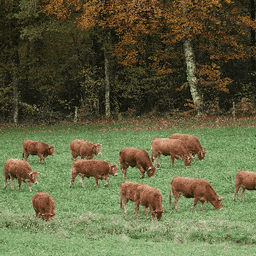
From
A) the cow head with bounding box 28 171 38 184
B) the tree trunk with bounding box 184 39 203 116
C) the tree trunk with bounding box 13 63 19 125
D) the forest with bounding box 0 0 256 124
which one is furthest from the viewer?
the tree trunk with bounding box 13 63 19 125

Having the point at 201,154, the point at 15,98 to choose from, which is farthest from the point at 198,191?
the point at 15,98

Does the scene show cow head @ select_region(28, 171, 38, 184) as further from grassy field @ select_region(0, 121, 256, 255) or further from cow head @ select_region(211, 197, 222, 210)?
cow head @ select_region(211, 197, 222, 210)

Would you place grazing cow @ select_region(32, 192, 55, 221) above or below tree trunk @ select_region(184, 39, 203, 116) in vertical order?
below

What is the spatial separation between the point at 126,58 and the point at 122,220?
101 ft

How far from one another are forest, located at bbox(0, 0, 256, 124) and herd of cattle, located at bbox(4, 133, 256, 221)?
16856mm

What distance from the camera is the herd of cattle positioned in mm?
12820

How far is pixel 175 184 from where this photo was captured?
46.0ft

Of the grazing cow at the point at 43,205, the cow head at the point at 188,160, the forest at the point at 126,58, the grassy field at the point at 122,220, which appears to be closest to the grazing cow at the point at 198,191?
the grassy field at the point at 122,220

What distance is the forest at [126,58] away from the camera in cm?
3728

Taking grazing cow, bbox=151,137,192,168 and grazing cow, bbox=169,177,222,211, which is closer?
grazing cow, bbox=169,177,222,211

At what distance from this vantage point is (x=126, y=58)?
42.1 metres

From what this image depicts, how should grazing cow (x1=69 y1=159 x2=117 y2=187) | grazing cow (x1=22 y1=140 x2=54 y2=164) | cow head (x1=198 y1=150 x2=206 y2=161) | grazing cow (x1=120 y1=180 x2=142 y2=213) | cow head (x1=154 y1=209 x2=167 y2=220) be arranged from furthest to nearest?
grazing cow (x1=22 y1=140 x2=54 y2=164) → cow head (x1=198 y1=150 x2=206 y2=161) → grazing cow (x1=69 y1=159 x2=117 y2=187) → grazing cow (x1=120 y1=180 x2=142 y2=213) → cow head (x1=154 y1=209 x2=167 y2=220)

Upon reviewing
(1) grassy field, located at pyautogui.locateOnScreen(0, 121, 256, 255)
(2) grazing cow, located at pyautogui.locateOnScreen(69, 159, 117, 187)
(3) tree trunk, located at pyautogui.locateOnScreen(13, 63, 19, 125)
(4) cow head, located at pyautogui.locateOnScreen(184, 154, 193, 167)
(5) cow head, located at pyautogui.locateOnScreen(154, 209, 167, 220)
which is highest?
(3) tree trunk, located at pyautogui.locateOnScreen(13, 63, 19, 125)

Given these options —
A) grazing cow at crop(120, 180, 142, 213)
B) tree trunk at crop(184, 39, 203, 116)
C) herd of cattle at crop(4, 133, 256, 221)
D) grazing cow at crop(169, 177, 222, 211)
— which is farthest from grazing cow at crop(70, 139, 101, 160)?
tree trunk at crop(184, 39, 203, 116)
